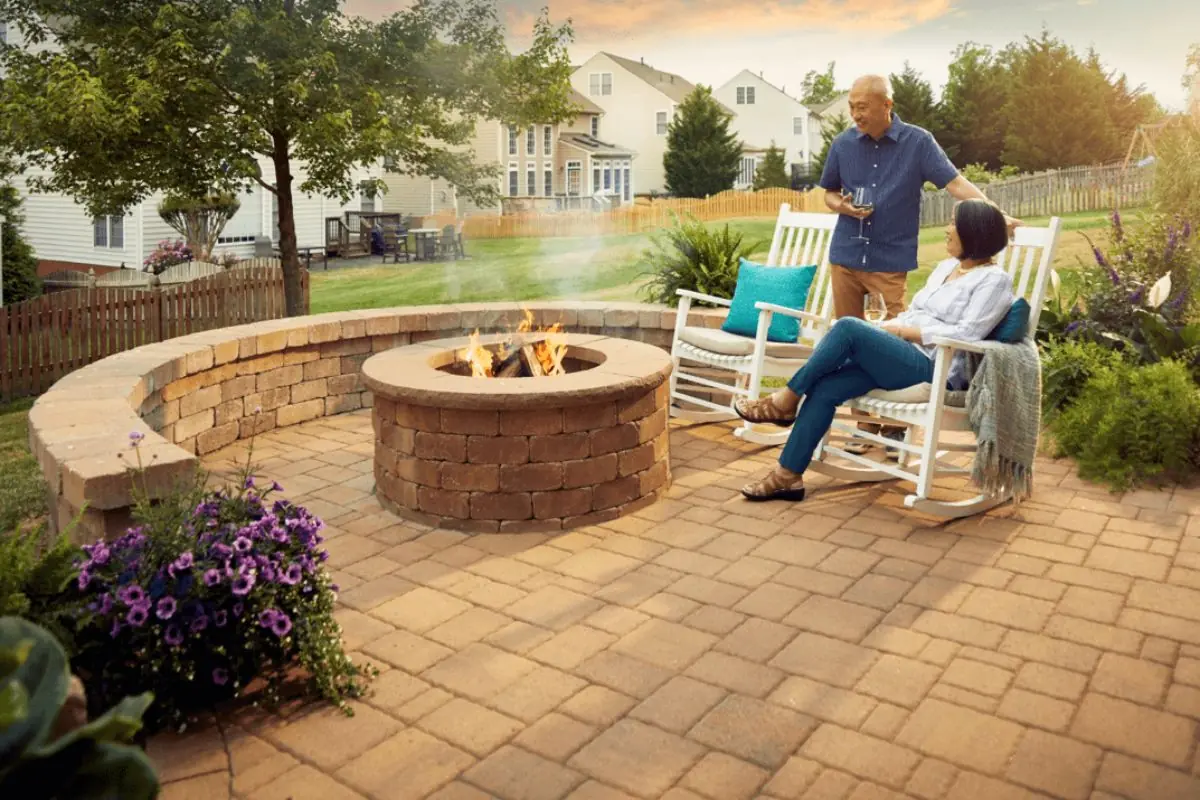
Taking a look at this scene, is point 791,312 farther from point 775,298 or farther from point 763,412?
point 763,412

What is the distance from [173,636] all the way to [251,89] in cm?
924

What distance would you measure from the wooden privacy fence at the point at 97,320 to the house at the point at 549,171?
17983 mm

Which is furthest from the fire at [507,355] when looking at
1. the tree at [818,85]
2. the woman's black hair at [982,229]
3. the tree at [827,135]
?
the tree at [818,85]

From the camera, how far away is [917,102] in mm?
29203

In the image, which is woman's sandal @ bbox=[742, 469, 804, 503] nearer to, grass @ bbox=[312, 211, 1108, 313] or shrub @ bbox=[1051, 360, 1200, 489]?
shrub @ bbox=[1051, 360, 1200, 489]

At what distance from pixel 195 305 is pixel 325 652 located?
7454 mm

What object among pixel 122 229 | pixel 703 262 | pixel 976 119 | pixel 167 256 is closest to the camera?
pixel 703 262

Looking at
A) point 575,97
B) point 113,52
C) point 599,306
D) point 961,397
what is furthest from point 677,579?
point 575,97

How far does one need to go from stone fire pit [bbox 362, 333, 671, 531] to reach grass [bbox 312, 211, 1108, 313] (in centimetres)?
970

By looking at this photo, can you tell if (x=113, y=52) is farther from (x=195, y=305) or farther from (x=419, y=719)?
(x=419, y=719)

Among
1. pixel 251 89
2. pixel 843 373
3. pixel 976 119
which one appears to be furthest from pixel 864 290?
pixel 976 119

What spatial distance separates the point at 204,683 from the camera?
2.60 metres

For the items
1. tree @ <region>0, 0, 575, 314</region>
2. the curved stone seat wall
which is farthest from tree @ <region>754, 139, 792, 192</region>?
Result: the curved stone seat wall

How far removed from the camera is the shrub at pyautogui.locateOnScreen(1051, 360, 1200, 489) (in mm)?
4602
